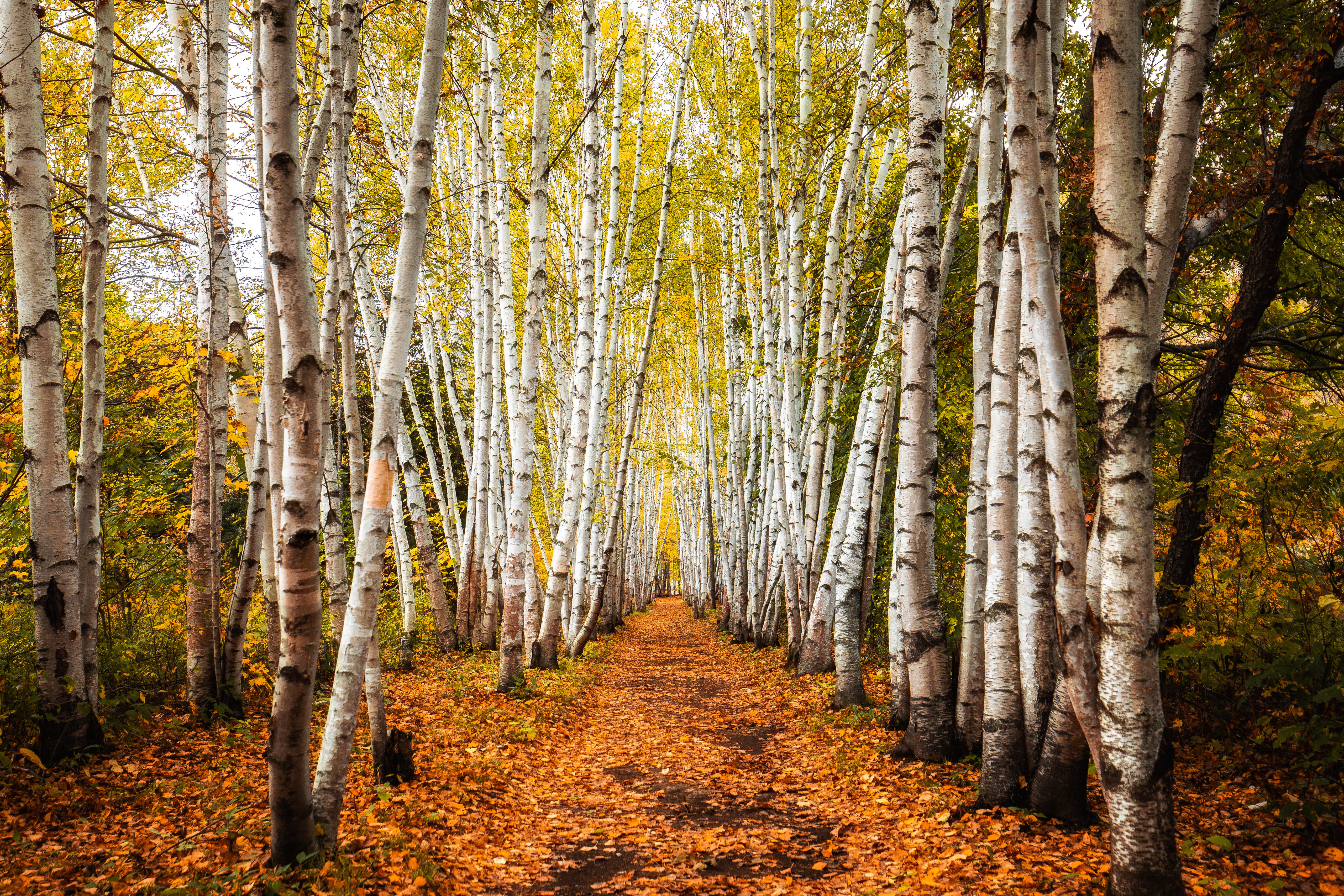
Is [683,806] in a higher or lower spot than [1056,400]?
lower

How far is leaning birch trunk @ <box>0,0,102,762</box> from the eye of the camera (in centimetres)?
455

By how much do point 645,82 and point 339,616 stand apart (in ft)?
38.4

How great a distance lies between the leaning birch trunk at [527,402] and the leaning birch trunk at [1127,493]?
242 inches

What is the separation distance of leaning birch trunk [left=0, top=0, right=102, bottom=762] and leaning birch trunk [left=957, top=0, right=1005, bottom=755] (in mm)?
6254

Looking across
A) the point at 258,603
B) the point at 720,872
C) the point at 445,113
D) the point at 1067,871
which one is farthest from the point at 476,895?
the point at 445,113

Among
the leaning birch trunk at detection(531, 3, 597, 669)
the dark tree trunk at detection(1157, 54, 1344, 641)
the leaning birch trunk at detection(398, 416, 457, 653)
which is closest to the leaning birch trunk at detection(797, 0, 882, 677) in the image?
the dark tree trunk at detection(1157, 54, 1344, 641)

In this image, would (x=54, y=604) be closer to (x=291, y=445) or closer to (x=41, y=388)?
(x=41, y=388)

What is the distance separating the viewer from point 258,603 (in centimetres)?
966

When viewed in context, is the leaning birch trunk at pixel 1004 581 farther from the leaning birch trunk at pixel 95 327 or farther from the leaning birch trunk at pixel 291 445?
the leaning birch trunk at pixel 95 327

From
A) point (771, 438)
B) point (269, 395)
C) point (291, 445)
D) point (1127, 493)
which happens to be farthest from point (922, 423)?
point (771, 438)

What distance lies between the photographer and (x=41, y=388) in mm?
4598

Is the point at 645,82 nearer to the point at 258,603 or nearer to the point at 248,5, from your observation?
the point at 248,5

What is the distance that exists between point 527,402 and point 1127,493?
260 inches

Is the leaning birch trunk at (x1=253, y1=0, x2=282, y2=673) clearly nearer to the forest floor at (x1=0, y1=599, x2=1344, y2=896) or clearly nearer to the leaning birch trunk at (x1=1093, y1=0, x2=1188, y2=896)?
the forest floor at (x1=0, y1=599, x2=1344, y2=896)
